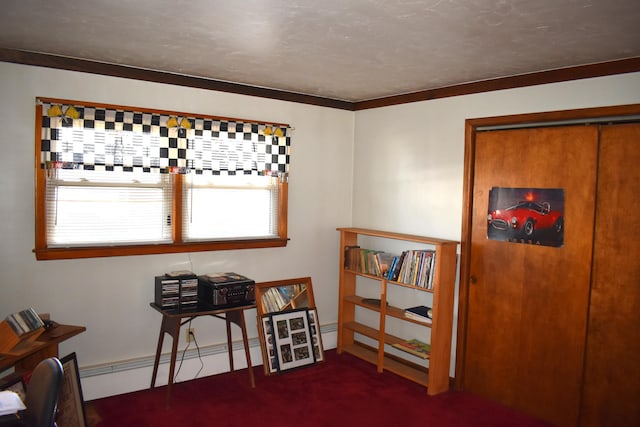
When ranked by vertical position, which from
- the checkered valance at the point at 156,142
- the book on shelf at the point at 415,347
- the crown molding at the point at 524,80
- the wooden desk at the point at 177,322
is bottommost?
the book on shelf at the point at 415,347

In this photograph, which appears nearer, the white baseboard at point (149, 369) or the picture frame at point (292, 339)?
the white baseboard at point (149, 369)

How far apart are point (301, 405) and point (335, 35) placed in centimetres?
263

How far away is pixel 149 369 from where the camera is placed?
3.79m

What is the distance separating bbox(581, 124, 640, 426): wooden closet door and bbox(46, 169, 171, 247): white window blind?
3218mm

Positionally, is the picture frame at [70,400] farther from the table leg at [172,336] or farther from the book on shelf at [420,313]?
the book on shelf at [420,313]

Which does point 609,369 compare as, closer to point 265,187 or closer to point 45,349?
point 265,187

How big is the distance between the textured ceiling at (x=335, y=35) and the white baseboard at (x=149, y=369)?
2303 mm

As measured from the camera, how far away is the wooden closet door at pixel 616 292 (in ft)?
9.89

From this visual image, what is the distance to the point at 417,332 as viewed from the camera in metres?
4.25

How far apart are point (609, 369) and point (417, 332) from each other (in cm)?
153

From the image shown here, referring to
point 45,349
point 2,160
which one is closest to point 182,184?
point 2,160

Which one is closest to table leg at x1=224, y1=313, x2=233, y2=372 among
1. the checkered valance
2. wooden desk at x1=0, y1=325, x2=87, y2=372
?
wooden desk at x1=0, y1=325, x2=87, y2=372

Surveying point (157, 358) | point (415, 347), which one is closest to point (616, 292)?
point (415, 347)

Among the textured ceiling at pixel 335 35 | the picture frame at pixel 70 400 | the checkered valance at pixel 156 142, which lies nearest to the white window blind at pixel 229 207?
the checkered valance at pixel 156 142
